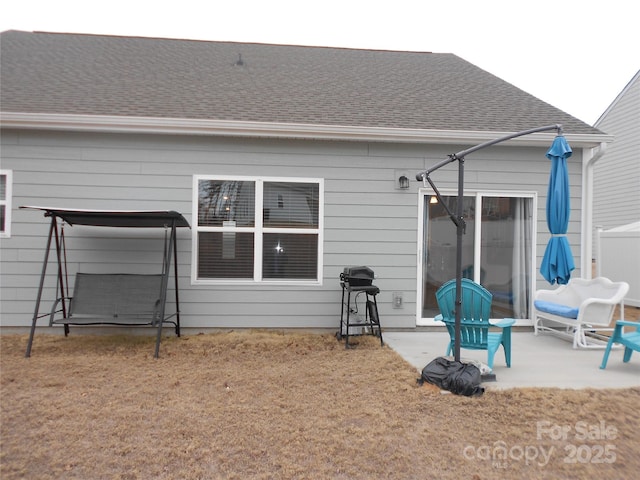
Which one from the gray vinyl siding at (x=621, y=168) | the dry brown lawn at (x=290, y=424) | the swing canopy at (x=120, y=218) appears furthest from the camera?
the gray vinyl siding at (x=621, y=168)

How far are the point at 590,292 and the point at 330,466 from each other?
15.3ft

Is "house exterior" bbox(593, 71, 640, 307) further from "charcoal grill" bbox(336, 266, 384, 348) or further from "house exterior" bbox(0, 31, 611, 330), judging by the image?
"charcoal grill" bbox(336, 266, 384, 348)

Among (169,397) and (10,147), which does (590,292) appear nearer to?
(169,397)

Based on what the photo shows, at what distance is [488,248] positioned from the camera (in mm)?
5773

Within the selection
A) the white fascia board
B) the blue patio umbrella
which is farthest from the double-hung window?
the blue patio umbrella

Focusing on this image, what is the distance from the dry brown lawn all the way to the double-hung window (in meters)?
1.53

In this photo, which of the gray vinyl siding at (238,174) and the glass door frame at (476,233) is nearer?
the gray vinyl siding at (238,174)

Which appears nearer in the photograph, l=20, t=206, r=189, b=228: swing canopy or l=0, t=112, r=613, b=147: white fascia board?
l=20, t=206, r=189, b=228: swing canopy

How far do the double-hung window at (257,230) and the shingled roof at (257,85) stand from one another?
2.97 feet

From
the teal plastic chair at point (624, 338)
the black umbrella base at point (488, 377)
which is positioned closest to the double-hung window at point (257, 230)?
the black umbrella base at point (488, 377)

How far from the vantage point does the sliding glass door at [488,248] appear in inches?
225

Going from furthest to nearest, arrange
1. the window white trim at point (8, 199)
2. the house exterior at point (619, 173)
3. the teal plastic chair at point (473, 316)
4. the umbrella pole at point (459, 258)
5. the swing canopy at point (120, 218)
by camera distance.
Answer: the house exterior at point (619, 173)
the window white trim at point (8, 199)
the swing canopy at point (120, 218)
the teal plastic chair at point (473, 316)
the umbrella pole at point (459, 258)

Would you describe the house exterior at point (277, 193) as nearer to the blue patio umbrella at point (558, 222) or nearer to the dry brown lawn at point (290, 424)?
the blue patio umbrella at point (558, 222)

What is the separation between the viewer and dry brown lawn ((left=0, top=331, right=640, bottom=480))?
2.36 metres
